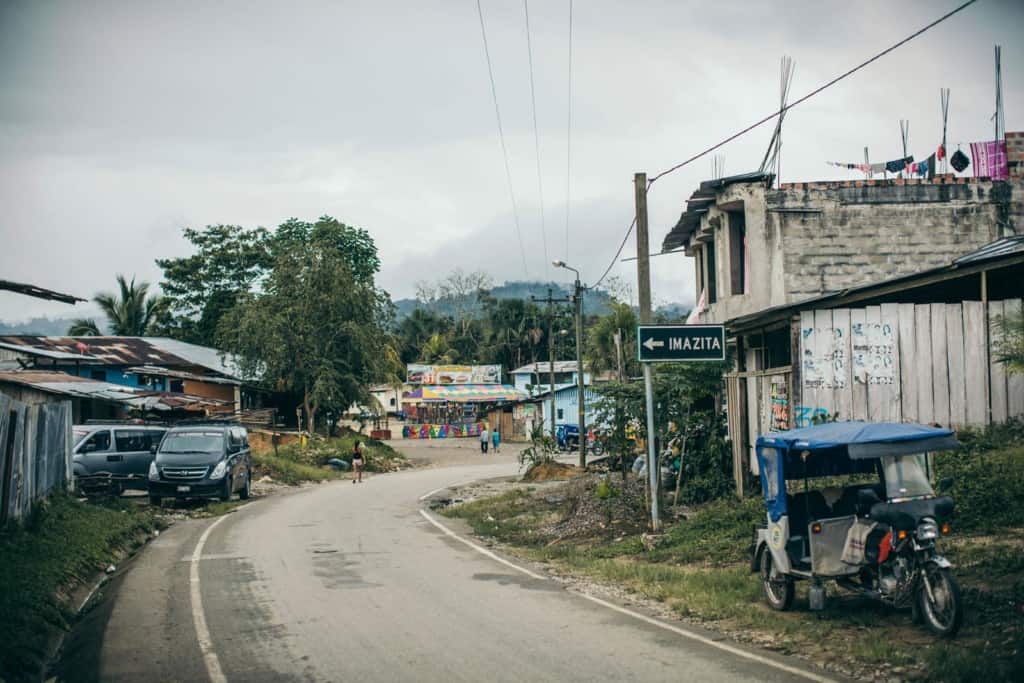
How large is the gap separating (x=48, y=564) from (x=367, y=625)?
529 cm

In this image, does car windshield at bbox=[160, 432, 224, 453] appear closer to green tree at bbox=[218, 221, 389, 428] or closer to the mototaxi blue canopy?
the mototaxi blue canopy

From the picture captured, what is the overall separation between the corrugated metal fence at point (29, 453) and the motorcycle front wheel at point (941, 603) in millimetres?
11811

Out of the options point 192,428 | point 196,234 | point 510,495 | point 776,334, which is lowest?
point 510,495

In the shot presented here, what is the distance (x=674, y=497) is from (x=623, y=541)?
3.80 m

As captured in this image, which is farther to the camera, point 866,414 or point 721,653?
point 866,414

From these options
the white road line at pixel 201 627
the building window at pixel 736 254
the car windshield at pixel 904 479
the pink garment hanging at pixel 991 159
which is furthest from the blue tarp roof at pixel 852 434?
the pink garment hanging at pixel 991 159

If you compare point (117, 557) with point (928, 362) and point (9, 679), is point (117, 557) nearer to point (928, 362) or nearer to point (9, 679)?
point (9, 679)

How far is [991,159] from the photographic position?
22422 mm

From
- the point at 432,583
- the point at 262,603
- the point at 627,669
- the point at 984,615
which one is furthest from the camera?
the point at 432,583

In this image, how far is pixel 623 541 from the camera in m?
16.0

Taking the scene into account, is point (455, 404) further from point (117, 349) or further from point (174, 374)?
point (174, 374)

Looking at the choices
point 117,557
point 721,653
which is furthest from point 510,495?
point 721,653

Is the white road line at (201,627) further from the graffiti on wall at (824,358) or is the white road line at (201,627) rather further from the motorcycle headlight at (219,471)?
the graffiti on wall at (824,358)

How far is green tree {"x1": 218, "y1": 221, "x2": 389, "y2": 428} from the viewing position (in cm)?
4859
